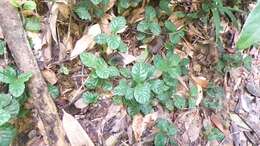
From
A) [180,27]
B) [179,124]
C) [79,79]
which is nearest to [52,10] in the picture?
[79,79]

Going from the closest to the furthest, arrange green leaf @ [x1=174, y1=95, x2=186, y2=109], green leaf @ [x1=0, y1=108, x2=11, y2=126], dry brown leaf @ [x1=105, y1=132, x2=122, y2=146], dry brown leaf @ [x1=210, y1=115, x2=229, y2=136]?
green leaf @ [x1=0, y1=108, x2=11, y2=126] → dry brown leaf @ [x1=105, y1=132, x2=122, y2=146] → green leaf @ [x1=174, y1=95, x2=186, y2=109] → dry brown leaf @ [x1=210, y1=115, x2=229, y2=136]

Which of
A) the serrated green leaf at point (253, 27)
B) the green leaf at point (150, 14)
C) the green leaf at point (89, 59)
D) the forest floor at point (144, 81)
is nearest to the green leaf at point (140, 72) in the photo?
the forest floor at point (144, 81)

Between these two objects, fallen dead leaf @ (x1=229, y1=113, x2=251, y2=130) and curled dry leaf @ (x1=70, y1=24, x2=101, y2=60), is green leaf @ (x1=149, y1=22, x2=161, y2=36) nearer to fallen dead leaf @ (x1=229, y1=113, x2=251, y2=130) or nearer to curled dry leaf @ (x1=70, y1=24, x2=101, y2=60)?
curled dry leaf @ (x1=70, y1=24, x2=101, y2=60)

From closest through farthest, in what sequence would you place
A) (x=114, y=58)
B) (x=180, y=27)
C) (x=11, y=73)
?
(x=11, y=73) < (x=114, y=58) < (x=180, y=27)

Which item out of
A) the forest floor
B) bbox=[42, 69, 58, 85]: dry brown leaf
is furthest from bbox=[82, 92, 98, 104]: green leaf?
bbox=[42, 69, 58, 85]: dry brown leaf

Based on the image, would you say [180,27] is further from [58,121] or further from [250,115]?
[58,121]

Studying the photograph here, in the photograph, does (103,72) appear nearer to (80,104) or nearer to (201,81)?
(80,104)

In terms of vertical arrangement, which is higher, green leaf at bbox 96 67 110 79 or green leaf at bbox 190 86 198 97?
green leaf at bbox 96 67 110 79
